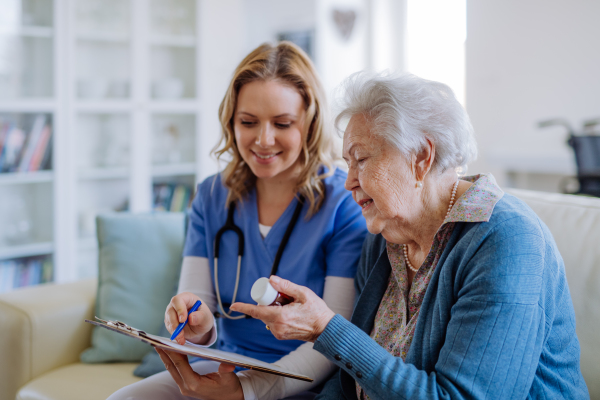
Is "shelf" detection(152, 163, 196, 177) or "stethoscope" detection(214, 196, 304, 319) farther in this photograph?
"shelf" detection(152, 163, 196, 177)

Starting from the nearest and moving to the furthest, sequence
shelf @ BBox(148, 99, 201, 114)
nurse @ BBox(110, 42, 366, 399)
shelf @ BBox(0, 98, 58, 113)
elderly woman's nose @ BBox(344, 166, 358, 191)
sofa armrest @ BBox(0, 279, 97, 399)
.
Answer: elderly woman's nose @ BBox(344, 166, 358, 191) → nurse @ BBox(110, 42, 366, 399) → sofa armrest @ BBox(0, 279, 97, 399) → shelf @ BBox(0, 98, 58, 113) → shelf @ BBox(148, 99, 201, 114)

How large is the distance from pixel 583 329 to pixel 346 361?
1.87 ft

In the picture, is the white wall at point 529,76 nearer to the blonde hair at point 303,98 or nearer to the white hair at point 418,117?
the blonde hair at point 303,98

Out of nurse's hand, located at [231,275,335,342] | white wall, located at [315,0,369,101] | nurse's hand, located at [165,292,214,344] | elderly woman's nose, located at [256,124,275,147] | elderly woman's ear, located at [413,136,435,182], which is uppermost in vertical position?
white wall, located at [315,0,369,101]

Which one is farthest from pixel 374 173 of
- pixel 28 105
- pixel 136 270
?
pixel 28 105

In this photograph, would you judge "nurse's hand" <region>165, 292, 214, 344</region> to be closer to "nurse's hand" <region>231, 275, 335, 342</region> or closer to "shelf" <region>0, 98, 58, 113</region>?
"nurse's hand" <region>231, 275, 335, 342</region>

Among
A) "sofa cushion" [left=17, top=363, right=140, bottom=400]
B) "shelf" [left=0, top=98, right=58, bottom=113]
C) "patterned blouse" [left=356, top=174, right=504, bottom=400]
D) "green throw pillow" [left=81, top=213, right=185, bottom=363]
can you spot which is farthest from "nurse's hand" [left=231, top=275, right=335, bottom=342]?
"shelf" [left=0, top=98, right=58, bottom=113]

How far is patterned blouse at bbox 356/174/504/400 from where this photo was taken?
0.92 meters

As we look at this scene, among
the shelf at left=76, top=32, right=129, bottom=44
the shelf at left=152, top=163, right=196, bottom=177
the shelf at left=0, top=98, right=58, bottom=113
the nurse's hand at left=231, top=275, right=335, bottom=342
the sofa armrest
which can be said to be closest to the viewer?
the nurse's hand at left=231, top=275, right=335, bottom=342

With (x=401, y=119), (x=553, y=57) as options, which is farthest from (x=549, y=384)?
(x=553, y=57)

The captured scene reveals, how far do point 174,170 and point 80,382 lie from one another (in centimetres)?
204

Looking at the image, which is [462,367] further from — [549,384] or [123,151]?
[123,151]

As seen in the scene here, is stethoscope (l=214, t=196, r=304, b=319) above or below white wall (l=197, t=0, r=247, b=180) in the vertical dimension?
below

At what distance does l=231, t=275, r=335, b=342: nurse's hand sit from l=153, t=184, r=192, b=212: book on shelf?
8.38ft
